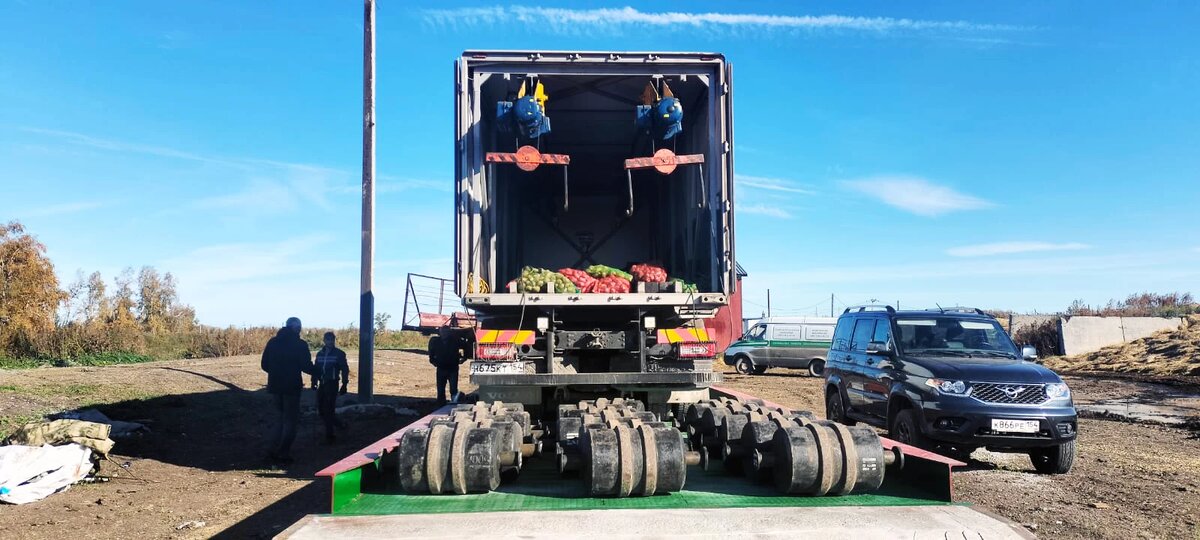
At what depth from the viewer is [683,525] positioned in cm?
368

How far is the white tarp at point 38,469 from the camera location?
21.2 feet

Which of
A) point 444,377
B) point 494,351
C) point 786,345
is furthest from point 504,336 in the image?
point 786,345

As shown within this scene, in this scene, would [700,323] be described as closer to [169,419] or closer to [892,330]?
[892,330]

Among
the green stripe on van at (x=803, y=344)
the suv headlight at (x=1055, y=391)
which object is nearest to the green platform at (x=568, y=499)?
the suv headlight at (x=1055, y=391)

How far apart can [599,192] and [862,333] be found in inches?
152

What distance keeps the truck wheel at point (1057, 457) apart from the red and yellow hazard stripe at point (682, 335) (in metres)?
3.73

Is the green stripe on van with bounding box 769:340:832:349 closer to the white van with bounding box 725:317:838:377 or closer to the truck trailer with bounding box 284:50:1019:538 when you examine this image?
the white van with bounding box 725:317:838:377

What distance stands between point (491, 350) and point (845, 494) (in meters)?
3.19

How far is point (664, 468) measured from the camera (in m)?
4.24

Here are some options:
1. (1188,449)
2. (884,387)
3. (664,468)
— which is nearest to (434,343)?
(884,387)

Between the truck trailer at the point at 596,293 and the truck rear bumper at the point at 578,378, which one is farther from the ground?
the truck trailer at the point at 596,293

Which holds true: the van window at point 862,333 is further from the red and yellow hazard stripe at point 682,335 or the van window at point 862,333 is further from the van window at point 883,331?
the red and yellow hazard stripe at point 682,335

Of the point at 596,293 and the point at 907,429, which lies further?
the point at 907,429

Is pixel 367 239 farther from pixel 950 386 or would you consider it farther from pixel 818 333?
pixel 818 333
